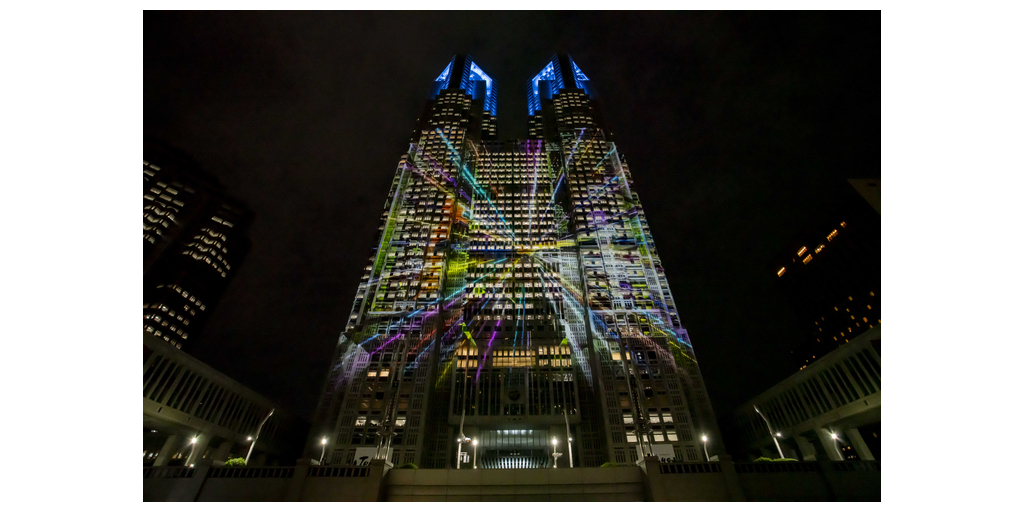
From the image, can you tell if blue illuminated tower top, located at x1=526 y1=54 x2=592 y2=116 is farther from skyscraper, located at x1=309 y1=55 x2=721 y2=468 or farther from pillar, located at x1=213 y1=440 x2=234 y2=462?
pillar, located at x1=213 y1=440 x2=234 y2=462

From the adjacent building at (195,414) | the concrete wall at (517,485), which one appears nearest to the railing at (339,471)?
the concrete wall at (517,485)

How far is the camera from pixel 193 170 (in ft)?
359

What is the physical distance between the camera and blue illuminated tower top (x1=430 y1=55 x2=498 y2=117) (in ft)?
378

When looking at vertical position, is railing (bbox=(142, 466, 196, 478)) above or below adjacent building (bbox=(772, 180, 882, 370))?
below

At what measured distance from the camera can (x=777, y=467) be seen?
1006 inches

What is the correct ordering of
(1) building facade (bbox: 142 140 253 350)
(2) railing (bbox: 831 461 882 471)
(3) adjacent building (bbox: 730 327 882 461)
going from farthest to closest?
(1) building facade (bbox: 142 140 253 350) < (3) adjacent building (bbox: 730 327 882 461) < (2) railing (bbox: 831 461 882 471)

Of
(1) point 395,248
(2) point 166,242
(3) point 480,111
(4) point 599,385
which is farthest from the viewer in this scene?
(3) point 480,111

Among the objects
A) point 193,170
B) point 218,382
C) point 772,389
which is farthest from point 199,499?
point 193,170

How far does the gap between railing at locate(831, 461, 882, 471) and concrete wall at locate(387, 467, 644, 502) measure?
1101 cm

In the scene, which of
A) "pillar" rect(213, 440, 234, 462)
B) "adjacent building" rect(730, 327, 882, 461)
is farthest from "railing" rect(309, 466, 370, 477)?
"pillar" rect(213, 440, 234, 462)

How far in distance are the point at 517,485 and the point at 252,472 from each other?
15796mm

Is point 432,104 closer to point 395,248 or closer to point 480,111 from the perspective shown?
point 480,111

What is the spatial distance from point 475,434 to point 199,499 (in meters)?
42.2

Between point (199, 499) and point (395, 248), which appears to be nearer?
point (199, 499)
